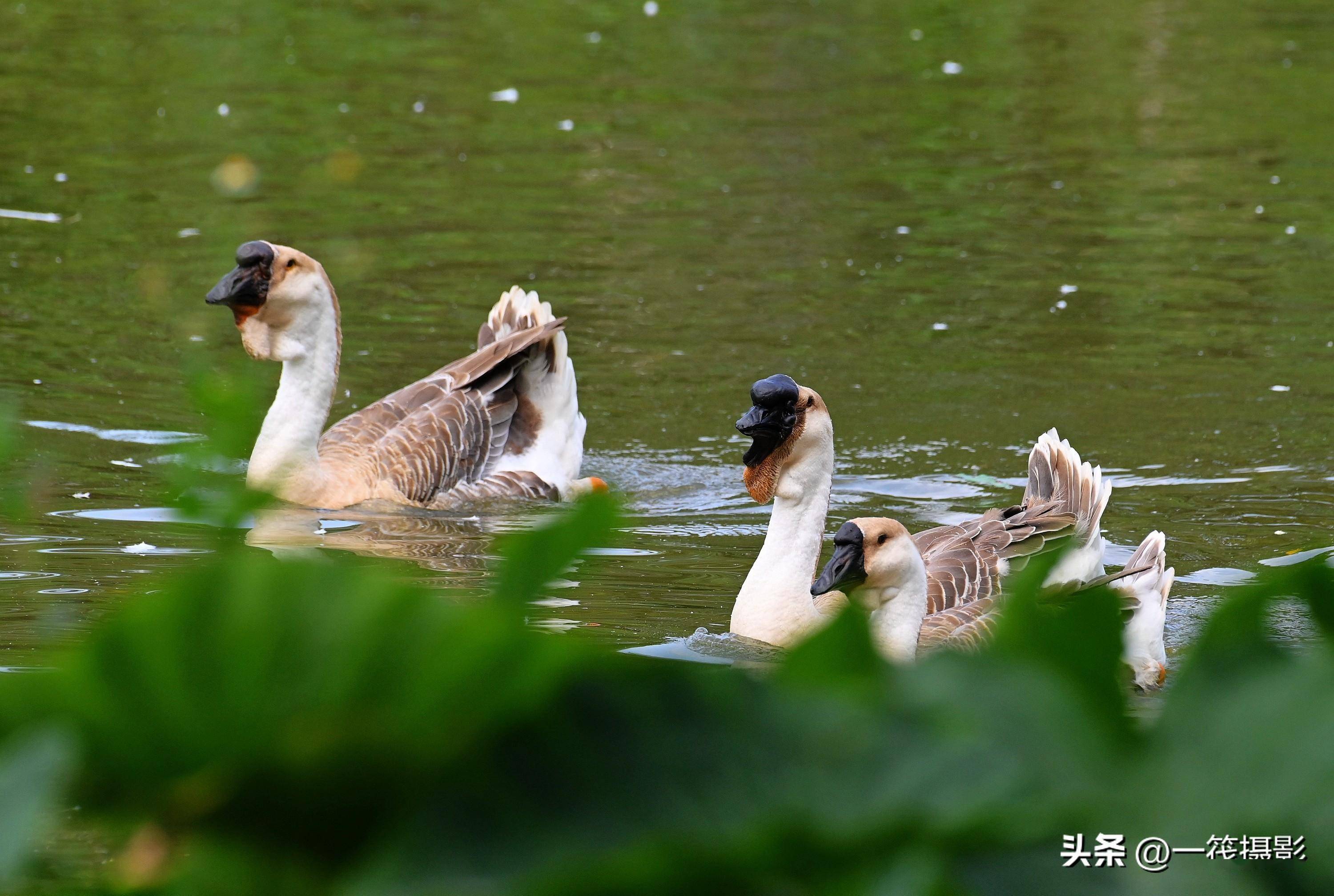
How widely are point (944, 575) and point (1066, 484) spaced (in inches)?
36.4

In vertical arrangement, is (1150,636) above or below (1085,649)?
below

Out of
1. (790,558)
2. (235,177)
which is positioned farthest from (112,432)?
(235,177)

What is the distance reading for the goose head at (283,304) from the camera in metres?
9.26

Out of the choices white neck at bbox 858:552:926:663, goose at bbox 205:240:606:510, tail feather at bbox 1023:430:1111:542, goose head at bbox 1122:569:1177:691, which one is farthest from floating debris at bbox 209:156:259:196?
white neck at bbox 858:552:926:663

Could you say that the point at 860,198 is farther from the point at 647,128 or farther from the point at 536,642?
the point at 536,642

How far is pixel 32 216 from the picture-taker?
15.3 meters

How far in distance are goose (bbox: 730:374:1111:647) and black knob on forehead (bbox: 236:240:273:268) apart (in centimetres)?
318

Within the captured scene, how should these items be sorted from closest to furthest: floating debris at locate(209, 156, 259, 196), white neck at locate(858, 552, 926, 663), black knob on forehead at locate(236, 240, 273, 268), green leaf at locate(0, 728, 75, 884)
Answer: green leaf at locate(0, 728, 75, 884), white neck at locate(858, 552, 926, 663), black knob on forehead at locate(236, 240, 273, 268), floating debris at locate(209, 156, 259, 196)

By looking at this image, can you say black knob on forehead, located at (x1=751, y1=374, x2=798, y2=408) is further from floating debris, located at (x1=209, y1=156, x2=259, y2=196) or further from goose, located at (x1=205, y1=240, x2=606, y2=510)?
floating debris, located at (x1=209, y1=156, x2=259, y2=196)

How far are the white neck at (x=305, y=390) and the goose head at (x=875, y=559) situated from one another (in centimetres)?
343

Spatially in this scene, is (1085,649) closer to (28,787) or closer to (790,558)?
(28,787)

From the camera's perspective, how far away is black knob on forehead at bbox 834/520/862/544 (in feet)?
20.7

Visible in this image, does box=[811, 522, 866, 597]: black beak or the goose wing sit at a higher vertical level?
the goose wing

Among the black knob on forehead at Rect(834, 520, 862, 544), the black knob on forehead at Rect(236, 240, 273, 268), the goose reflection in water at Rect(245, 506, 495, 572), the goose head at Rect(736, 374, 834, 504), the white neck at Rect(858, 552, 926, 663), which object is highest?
the black knob on forehead at Rect(236, 240, 273, 268)
